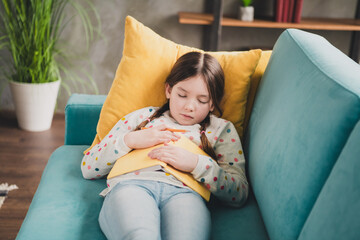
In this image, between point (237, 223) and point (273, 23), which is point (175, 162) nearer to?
point (237, 223)

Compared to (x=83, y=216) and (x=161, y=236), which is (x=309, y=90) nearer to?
(x=161, y=236)

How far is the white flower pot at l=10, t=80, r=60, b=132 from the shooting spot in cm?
256

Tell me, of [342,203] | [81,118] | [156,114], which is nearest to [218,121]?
[156,114]

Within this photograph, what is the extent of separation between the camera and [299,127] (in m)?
1.03

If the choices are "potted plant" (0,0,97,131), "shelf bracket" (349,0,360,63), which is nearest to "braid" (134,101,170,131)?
"potted plant" (0,0,97,131)

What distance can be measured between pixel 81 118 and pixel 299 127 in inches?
36.9

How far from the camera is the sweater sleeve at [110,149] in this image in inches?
53.3

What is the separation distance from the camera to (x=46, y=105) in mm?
2656

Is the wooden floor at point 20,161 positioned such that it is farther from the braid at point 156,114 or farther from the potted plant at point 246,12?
the potted plant at point 246,12

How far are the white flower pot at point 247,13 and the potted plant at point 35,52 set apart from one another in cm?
104

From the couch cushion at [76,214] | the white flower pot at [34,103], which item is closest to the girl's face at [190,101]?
the couch cushion at [76,214]

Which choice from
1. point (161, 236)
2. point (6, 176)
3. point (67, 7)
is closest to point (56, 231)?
point (161, 236)

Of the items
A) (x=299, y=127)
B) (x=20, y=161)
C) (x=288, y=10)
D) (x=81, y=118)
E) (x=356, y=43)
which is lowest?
(x=20, y=161)

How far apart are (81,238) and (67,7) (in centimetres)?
204
